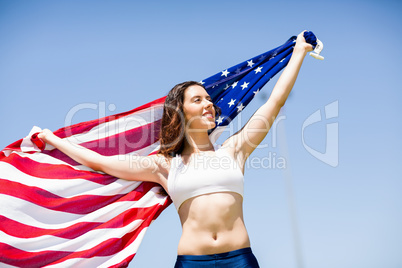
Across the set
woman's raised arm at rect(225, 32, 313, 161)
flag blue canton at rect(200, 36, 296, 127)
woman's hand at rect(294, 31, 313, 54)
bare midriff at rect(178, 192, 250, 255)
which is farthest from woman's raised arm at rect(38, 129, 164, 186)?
woman's hand at rect(294, 31, 313, 54)

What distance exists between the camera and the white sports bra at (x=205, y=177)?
422 cm

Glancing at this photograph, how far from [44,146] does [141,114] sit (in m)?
1.41

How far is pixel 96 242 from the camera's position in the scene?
483cm

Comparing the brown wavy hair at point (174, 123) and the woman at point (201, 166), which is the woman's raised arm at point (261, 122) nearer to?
the woman at point (201, 166)

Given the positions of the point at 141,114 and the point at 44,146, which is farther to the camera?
the point at 141,114

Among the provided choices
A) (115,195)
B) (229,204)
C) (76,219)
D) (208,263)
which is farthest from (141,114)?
(208,263)

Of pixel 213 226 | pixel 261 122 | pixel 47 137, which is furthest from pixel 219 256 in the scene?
pixel 47 137

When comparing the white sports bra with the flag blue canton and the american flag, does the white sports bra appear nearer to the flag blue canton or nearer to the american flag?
the american flag

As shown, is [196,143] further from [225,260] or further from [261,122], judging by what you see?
[225,260]

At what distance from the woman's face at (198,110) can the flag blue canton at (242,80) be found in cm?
76

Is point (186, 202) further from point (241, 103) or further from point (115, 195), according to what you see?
point (241, 103)

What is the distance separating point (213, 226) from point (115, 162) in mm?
1588

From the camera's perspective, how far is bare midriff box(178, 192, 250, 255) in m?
3.98

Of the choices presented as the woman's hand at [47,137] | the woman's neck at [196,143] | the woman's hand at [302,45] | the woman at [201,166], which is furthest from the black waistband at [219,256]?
the woman's hand at [302,45]
